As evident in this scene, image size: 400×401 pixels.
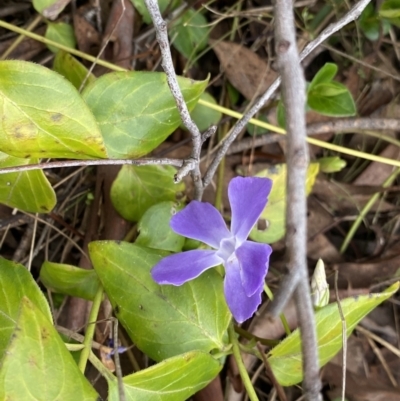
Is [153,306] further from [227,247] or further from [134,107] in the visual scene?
[134,107]

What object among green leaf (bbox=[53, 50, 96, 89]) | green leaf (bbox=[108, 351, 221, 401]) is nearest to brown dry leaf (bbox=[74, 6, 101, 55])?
green leaf (bbox=[53, 50, 96, 89])

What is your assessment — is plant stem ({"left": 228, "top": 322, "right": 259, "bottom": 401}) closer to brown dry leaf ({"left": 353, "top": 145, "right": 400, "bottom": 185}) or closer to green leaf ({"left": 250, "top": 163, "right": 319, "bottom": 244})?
green leaf ({"left": 250, "top": 163, "right": 319, "bottom": 244})

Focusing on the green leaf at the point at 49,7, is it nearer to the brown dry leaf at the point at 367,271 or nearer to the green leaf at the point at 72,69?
the green leaf at the point at 72,69

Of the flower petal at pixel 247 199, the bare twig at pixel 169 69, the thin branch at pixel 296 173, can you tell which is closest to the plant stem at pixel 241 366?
the flower petal at pixel 247 199

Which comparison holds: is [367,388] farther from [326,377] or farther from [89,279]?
[89,279]

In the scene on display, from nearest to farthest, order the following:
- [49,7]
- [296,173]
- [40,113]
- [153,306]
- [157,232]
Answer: [296,173], [40,113], [153,306], [157,232], [49,7]

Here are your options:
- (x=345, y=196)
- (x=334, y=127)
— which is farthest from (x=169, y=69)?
(x=345, y=196)

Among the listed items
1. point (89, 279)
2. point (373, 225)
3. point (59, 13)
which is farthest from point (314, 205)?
point (59, 13)
